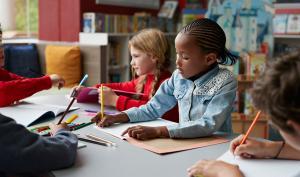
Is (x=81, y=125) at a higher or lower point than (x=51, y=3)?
lower

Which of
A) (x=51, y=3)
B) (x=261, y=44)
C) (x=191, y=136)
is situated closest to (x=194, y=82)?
(x=191, y=136)

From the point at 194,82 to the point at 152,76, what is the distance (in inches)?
21.8

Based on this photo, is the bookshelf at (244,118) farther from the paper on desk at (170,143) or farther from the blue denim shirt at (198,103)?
the paper on desk at (170,143)

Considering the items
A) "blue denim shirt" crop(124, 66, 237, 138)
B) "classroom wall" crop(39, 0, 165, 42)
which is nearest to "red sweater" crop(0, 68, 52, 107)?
"blue denim shirt" crop(124, 66, 237, 138)

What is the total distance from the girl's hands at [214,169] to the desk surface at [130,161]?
4cm

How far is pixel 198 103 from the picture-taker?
1.44m

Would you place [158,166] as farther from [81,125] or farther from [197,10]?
[197,10]

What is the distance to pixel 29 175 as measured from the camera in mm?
957

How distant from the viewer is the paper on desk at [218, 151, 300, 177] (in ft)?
3.24

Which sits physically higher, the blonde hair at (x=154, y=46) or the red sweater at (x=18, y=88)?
the blonde hair at (x=154, y=46)

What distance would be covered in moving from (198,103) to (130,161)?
1.54 feet

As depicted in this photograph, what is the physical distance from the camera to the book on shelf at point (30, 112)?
1.49 metres

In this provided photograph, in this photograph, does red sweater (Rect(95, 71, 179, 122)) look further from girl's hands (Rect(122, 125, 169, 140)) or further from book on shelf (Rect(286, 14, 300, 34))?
book on shelf (Rect(286, 14, 300, 34))

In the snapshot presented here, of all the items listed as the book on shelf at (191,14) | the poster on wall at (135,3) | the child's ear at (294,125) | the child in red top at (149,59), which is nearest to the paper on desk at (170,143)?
the child's ear at (294,125)
